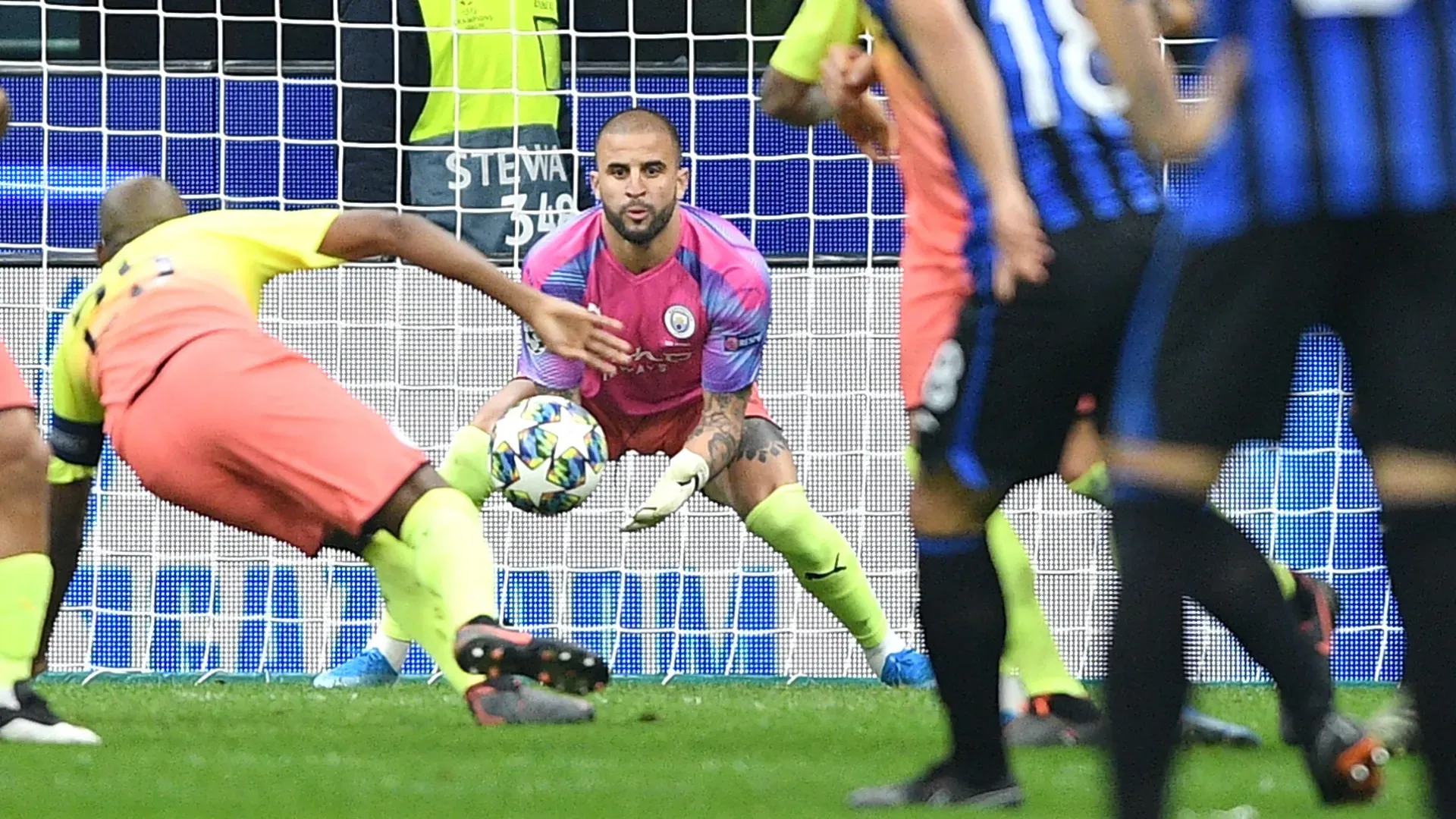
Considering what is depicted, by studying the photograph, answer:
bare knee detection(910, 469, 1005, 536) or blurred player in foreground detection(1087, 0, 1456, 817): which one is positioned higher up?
blurred player in foreground detection(1087, 0, 1456, 817)

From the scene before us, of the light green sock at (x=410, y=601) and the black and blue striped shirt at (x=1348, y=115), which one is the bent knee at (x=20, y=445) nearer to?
the light green sock at (x=410, y=601)

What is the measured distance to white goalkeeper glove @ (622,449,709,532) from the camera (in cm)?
588

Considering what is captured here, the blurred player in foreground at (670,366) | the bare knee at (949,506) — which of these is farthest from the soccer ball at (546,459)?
the bare knee at (949,506)

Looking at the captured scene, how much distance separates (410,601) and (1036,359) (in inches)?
80.2

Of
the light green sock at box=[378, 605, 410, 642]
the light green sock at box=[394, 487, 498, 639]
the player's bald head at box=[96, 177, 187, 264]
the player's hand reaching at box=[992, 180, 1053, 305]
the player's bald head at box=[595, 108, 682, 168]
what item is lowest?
the light green sock at box=[378, 605, 410, 642]

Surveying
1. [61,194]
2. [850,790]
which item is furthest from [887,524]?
[850,790]

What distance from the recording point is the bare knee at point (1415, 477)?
271 cm

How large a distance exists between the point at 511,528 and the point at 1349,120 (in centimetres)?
529

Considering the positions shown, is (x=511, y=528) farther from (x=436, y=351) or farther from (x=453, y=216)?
(x=453, y=216)

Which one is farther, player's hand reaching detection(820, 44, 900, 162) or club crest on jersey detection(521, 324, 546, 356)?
club crest on jersey detection(521, 324, 546, 356)

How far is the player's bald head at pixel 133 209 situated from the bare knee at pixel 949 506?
2.71 meters

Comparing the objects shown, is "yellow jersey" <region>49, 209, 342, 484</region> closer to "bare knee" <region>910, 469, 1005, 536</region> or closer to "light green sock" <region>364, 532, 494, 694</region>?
"light green sock" <region>364, 532, 494, 694</region>

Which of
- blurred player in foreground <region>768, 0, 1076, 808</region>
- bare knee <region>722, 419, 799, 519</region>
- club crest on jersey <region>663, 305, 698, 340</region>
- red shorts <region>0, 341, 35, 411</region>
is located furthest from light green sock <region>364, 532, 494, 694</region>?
club crest on jersey <region>663, 305, 698, 340</region>

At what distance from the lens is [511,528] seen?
307 inches
